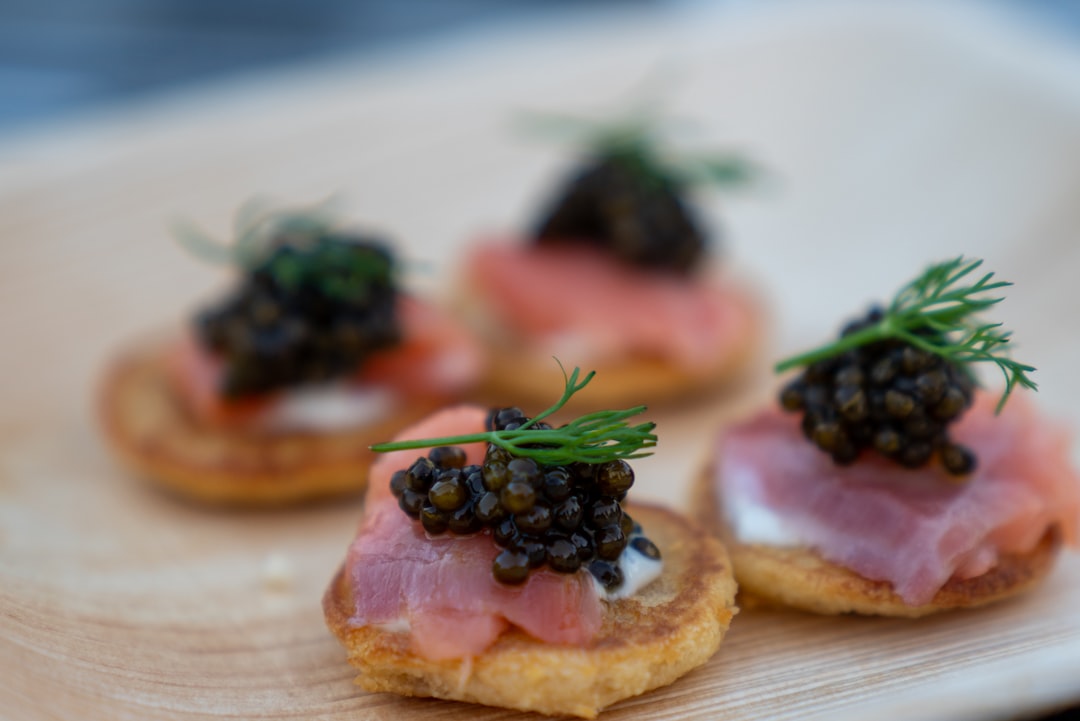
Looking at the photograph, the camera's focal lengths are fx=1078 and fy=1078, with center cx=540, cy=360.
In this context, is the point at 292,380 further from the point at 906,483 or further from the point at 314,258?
the point at 906,483

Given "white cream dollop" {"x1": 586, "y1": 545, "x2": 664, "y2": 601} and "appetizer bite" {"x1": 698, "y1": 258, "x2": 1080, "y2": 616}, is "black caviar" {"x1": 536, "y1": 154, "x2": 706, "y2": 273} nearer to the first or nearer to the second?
"appetizer bite" {"x1": 698, "y1": 258, "x2": 1080, "y2": 616}

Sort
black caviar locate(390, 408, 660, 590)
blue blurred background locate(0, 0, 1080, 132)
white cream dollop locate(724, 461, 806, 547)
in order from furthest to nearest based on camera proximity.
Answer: blue blurred background locate(0, 0, 1080, 132) < white cream dollop locate(724, 461, 806, 547) < black caviar locate(390, 408, 660, 590)

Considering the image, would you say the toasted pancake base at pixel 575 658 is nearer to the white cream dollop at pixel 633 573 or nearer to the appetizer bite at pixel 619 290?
the white cream dollop at pixel 633 573

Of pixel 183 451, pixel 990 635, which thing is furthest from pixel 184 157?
pixel 990 635

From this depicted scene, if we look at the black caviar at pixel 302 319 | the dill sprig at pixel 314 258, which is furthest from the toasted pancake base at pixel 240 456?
the dill sprig at pixel 314 258

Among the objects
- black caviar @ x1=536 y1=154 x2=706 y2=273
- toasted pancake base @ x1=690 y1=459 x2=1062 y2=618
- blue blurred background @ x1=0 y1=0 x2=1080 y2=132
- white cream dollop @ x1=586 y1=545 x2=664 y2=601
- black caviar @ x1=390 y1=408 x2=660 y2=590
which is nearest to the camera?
black caviar @ x1=390 y1=408 x2=660 y2=590

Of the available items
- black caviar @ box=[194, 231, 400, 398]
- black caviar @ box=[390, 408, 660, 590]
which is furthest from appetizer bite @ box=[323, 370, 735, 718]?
black caviar @ box=[194, 231, 400, 398]

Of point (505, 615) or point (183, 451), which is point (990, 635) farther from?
point (183, 451)

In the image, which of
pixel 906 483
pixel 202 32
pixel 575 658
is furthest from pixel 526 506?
pixel 202 32
